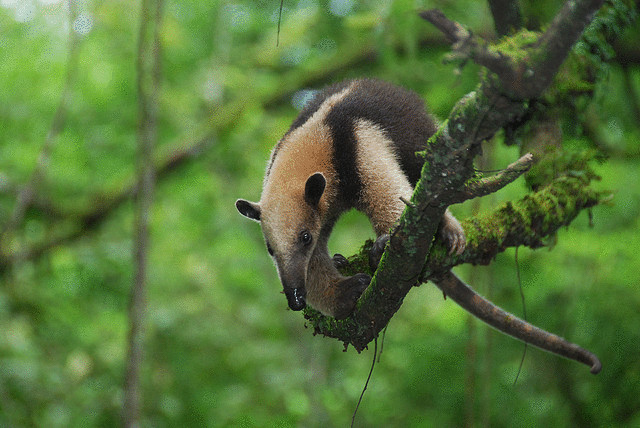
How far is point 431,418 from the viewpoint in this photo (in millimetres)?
6992

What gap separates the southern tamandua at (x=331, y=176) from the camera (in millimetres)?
3281

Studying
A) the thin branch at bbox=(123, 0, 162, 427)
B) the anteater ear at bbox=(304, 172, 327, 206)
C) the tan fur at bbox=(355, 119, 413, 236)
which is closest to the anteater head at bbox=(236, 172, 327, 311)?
the anteater ear at bbox=(304, 172, 327, 206)

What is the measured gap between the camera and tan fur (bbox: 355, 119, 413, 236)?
124 inches

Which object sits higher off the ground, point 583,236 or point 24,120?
point 583,236

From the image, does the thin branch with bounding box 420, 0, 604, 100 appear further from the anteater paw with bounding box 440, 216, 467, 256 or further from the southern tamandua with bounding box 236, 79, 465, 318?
the southern tamandua with bounding box 236, 79, 465, 318

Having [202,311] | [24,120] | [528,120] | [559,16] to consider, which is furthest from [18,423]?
[559,16]

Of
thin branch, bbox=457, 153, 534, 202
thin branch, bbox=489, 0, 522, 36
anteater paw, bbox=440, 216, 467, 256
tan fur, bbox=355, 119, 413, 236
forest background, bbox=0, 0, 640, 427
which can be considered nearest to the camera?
thin branch, bbox=457, 153, 534, 202

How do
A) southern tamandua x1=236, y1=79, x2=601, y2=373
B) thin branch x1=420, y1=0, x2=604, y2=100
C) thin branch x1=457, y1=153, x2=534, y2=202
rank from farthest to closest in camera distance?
southern tamandua x1=236, y1=79, x2=601, y2=373 < thin branch x1=457, y1=153, x2=534, y2=202 < thin branch x1=420, y1=0, x2=604, y2=100

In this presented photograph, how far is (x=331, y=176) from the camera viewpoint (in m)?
3.56

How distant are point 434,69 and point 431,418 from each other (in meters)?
4.13

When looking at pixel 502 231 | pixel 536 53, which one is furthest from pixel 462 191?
pixel 502 231

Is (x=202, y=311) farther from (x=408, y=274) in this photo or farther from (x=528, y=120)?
(x=408, y=274)

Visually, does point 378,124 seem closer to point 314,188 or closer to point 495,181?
point 314,188

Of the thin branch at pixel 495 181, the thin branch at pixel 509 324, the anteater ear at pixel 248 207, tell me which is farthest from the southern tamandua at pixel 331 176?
the thin branch at pixel 495 181
